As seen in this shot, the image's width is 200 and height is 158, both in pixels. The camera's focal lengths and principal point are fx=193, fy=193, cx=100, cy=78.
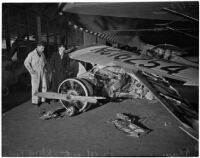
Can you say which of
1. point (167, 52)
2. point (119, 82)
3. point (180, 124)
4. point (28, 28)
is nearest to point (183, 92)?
point (180, 124)

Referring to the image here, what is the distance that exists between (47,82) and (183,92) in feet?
6.20

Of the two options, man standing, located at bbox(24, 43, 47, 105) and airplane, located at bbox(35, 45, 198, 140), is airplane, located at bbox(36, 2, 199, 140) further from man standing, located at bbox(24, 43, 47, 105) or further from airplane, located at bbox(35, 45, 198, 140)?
man standing, located at bbox(24, 43, 47, 105)

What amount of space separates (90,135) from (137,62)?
1103mm

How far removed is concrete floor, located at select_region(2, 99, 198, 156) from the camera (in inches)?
88.0

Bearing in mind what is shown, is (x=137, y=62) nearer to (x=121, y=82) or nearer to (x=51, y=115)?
(x=121, y=82)


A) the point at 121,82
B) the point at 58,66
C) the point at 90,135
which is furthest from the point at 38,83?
the point at 121,82

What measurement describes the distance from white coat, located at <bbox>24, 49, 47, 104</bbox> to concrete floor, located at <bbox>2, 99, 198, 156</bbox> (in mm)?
249

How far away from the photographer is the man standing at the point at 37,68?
2656mm

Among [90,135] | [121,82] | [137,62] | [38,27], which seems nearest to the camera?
[90,135]

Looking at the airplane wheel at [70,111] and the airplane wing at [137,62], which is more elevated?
the airplane wing at [137,62]

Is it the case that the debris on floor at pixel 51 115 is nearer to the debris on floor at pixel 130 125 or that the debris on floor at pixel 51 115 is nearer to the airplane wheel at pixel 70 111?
the airplane wheel at pixel 70 111

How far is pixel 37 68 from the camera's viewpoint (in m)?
2.71

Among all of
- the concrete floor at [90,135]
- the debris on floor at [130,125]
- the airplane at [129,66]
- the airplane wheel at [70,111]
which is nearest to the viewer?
the concrete floor at [90,135]

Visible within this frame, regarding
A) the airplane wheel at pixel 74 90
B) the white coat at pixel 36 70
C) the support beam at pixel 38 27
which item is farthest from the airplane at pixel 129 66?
the support beam at pixel 38 27
